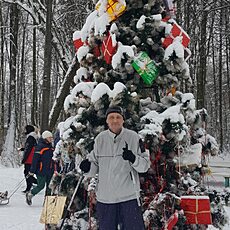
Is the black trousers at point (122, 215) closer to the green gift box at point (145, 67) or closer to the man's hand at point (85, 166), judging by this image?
the man's hand at point (85, 166)

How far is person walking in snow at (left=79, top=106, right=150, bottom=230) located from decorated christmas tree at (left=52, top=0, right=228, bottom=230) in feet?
1.82

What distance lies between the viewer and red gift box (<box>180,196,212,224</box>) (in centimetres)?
520

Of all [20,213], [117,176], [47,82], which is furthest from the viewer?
[47,82]

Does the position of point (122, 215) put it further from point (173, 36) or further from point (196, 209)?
point (173, 36)

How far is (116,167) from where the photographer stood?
4672mm

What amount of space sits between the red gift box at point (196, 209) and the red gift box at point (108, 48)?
1927mm

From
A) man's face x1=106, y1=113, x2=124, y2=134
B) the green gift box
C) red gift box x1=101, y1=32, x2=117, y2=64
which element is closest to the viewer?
man's face x1=106, y1=113, x2=124, y2=134

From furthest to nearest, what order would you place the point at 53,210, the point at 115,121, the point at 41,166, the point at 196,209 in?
the point at 41,166 < the point at 53,210 < the point at 196,209 < the point at 115,121

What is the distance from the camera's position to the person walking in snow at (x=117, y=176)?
465cm

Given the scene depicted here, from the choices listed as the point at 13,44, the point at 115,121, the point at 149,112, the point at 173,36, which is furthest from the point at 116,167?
the point at 13,44

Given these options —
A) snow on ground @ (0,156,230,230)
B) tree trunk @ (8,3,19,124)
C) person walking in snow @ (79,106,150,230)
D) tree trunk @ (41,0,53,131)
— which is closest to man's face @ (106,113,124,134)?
person walking in snow @ (79,106,150,230)

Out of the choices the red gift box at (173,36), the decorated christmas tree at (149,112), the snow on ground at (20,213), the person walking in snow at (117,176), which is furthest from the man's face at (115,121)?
the snow on ground at (20,213)

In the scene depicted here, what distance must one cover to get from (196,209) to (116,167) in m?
1.21

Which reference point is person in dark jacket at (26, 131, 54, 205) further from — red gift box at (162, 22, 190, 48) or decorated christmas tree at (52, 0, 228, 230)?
red gift box at (162, 22, 190, 48)
